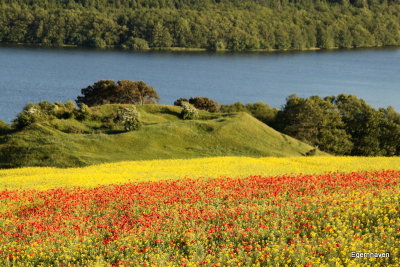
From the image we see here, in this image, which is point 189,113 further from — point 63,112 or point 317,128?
point 317,128

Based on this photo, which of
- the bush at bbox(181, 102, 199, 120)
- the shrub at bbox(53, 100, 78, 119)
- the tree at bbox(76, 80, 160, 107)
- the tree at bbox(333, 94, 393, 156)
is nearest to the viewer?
the shrub at bbox(53, 100, 78, 119)

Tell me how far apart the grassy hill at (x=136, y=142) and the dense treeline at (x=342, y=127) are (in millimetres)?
26788

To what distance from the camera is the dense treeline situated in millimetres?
96625

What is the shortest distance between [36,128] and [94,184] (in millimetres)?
31560

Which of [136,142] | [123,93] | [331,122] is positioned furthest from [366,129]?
[136,142]

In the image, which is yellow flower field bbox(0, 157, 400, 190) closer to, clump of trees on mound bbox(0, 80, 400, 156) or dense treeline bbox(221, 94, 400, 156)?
clump of trees on mound bbox(0, 80, 400, 156)

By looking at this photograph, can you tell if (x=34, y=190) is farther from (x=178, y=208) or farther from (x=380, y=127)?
(x=380, y=127)

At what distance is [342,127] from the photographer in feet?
344

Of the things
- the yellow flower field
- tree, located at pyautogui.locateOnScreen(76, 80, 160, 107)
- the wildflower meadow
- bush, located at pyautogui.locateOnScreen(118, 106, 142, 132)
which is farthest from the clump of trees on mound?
the wildflower meadow

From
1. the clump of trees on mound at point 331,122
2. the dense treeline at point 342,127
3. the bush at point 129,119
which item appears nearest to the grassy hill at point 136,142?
the bush at point 129,119

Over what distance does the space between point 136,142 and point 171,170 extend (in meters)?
19.7

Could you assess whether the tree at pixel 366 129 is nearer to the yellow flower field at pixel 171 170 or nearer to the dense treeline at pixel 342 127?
the dense treeline at pixel 342 127

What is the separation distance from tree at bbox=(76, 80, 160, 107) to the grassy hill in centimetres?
2923

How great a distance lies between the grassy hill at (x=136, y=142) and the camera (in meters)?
55.3
